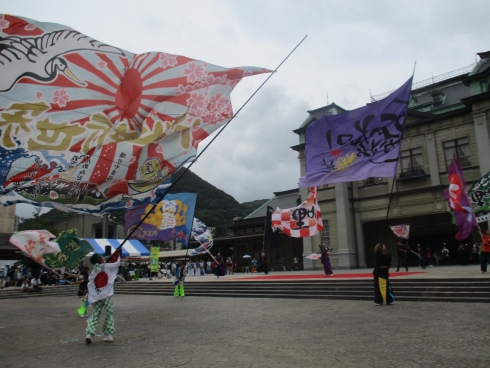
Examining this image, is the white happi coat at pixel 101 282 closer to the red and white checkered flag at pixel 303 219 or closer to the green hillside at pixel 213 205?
the red and white checkered flag at pixel 303 219

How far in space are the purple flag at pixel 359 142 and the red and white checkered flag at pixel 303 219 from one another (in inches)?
396

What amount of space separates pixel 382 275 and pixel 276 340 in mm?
5563

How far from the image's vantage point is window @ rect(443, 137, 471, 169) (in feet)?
91.4

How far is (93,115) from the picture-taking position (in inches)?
309

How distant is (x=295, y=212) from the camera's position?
24.4 meters

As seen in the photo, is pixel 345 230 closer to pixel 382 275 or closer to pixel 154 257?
pixel 154 257

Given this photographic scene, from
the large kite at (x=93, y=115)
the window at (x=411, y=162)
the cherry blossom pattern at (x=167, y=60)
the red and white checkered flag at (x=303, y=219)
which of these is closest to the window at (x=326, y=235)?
the window at (x=411, y=162)

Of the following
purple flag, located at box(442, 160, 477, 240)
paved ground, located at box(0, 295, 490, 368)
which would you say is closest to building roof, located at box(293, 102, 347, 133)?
purple flag, located at box(442, 160, 477, 240)

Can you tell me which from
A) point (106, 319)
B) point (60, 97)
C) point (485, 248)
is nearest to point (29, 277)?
point (106, 319)

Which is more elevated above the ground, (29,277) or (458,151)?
(458,151)

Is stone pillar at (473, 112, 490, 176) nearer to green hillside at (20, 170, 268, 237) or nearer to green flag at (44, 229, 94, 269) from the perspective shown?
green flag at (44, 229, 94, 269)

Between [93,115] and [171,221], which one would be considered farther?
[171,221]

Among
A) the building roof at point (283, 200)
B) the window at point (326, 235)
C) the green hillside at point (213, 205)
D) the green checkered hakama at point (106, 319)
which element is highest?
the green hillside at point (213, 205)

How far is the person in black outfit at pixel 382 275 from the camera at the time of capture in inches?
451
